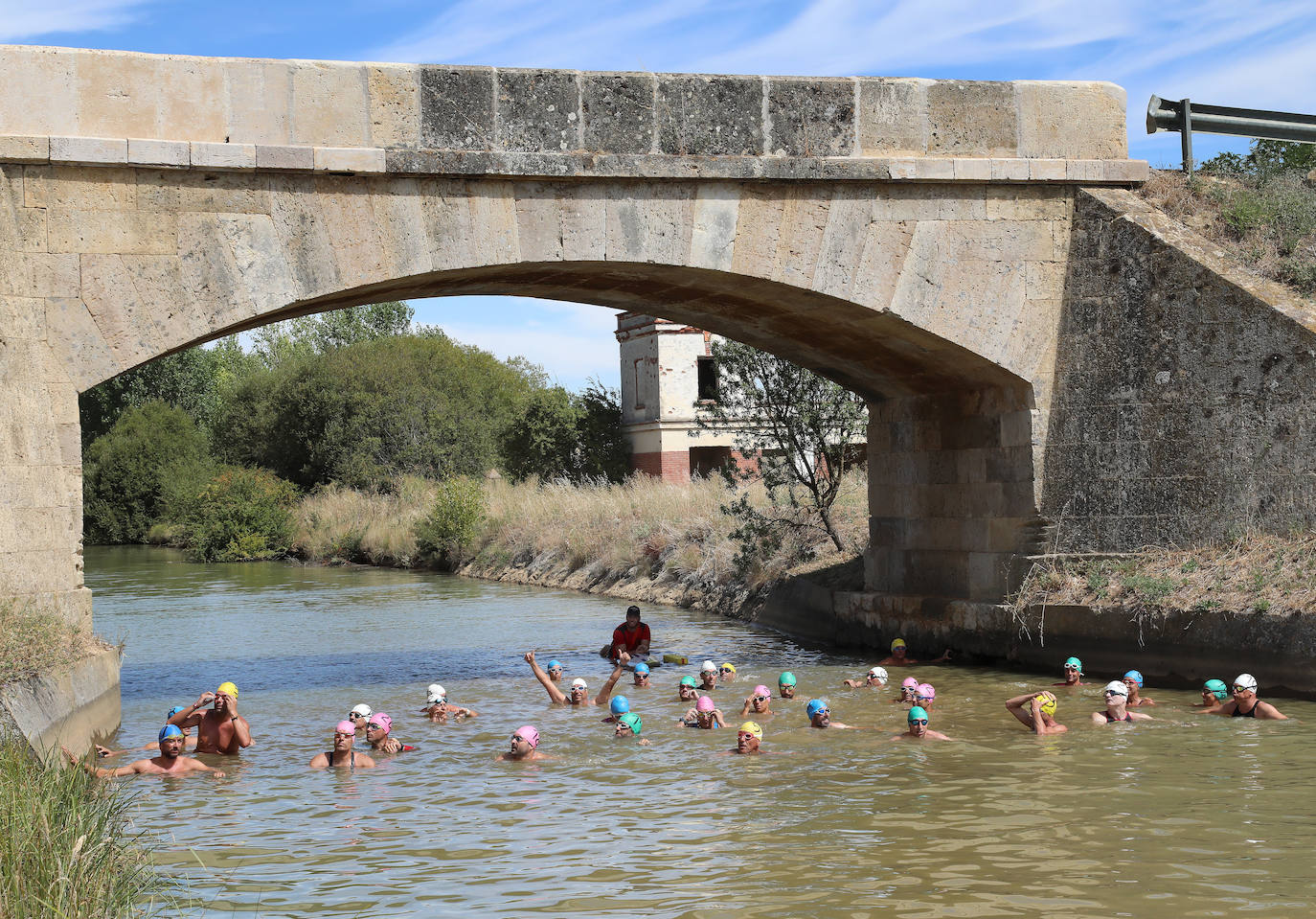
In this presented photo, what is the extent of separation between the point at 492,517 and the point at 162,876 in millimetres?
23201

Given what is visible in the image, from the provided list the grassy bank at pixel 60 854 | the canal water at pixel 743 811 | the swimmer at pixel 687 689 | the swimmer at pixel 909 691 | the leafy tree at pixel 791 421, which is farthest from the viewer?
the leafy tree at pixel 791 421

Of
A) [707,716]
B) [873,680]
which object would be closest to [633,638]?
[873,680]

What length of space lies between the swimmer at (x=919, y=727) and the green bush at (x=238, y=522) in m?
28.3

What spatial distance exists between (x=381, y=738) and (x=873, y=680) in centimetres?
456

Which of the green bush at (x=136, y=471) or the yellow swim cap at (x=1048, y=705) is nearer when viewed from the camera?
the yellow swim cap at (x=1048, y=705)

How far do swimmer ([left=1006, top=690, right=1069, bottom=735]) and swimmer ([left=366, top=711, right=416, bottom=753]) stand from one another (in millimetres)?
4608

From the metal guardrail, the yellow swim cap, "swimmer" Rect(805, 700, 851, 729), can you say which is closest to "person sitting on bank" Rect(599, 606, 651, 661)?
"swimmer" Rect(805, 700, 851, 729)

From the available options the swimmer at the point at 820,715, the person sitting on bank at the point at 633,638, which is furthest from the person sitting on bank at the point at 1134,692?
the person sitting on bank at the point at 633,638

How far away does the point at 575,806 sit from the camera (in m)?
8.20

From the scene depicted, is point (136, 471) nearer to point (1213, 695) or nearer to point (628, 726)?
point (628, 726)

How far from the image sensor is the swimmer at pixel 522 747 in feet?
31.8

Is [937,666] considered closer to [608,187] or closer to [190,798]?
[608,187]

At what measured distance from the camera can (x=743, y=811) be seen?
26.1ft

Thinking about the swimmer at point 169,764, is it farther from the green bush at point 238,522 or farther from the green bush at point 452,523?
the green bush at point 238,522
